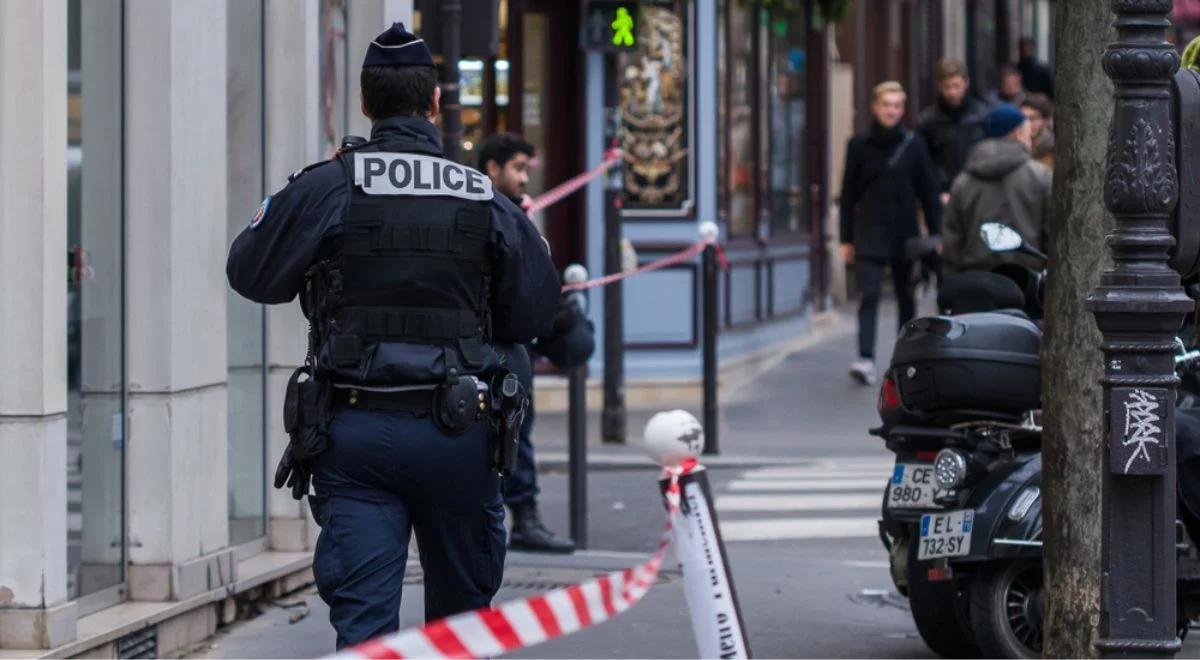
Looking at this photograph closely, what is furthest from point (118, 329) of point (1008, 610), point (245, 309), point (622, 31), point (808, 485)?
point (622, 31)

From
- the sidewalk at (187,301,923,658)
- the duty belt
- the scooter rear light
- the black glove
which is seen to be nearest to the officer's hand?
the black glove

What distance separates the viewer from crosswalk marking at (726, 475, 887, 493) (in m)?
12.8

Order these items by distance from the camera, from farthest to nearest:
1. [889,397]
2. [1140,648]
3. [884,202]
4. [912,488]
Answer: [884,202]
[889,397]
[912,488]
[1140,648]

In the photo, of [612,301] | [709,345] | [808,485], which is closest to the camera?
[808,485]

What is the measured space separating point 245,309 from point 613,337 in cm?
581

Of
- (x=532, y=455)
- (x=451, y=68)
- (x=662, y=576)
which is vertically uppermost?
(x=451, y=68)

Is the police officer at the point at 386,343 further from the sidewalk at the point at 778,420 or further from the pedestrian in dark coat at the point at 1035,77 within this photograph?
the pedestrian in dark coat at the point at 1035,77

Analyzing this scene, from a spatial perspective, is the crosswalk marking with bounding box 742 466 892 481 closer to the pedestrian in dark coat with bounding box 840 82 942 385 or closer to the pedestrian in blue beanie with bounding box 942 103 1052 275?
the pedestrian in blue beanie with bounding box 942 103 1052 275

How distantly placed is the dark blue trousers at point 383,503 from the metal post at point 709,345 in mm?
8044

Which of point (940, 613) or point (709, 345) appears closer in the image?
point (940, 613)

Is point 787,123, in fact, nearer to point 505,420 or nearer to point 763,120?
point 763,120

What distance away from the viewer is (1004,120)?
12.0 metres

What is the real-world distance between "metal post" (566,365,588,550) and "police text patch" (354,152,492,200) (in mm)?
4566

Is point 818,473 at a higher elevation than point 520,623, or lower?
lower
